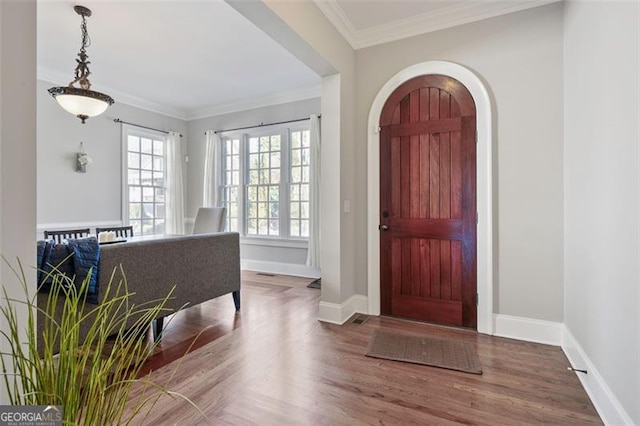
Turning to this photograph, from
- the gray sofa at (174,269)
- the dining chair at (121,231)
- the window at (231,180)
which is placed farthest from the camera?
the window at (231,180)

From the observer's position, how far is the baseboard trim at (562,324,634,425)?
4.88 ft

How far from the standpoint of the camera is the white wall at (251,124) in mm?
Answer: 4887

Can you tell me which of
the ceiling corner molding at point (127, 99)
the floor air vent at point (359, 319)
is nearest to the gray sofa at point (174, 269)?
the floor air vent at point (359, 319)

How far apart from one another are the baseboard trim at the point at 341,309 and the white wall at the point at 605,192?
64.9 inches

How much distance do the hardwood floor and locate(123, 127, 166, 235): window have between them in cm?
302

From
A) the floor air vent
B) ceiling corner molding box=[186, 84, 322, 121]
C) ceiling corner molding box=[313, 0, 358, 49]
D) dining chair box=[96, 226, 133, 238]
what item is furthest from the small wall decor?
the floor air vent

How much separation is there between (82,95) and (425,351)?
354 cm

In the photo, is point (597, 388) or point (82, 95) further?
point (82, 95)

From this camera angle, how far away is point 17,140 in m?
1.00

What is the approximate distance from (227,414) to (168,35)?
3.37 m

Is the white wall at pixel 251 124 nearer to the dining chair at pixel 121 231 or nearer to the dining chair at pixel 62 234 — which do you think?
the dining chair at pixel 121 231

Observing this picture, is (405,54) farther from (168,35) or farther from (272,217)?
(272,217)

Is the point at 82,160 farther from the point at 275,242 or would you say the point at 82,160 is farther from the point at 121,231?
the point at 275,242

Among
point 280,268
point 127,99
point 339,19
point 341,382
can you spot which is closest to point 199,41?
point 339,19
